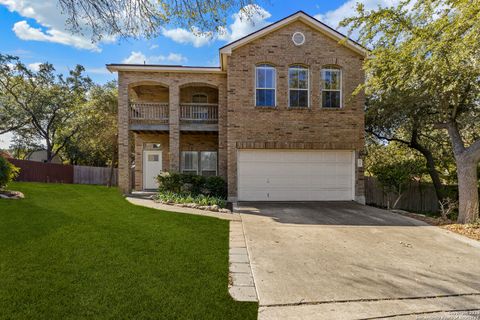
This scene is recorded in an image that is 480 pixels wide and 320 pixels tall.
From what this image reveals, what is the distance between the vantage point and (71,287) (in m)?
3.62

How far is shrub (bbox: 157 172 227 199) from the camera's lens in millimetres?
11664

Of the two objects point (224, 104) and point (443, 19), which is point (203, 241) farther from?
point (224, 104)

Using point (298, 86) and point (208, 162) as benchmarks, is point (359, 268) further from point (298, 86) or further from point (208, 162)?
point (208, 162)

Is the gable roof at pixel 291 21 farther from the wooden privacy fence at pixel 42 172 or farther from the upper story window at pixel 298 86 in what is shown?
the wooden privacy fence at pixel 42 172

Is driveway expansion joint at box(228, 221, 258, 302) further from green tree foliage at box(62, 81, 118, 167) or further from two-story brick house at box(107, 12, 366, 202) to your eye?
green tree foliage at box(62, 81, 118, 167)

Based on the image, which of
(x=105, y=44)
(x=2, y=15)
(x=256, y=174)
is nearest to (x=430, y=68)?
(x=256, y=174)

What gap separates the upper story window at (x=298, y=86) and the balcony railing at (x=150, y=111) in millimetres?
5851

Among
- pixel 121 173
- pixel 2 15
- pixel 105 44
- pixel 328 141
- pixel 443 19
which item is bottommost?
pixel 121 173

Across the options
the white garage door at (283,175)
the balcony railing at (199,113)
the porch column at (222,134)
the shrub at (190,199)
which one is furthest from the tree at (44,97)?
the white garage door at (283,175)

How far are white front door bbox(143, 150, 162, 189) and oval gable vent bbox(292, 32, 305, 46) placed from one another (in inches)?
339

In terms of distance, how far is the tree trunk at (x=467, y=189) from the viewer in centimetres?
850

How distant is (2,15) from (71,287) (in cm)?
532

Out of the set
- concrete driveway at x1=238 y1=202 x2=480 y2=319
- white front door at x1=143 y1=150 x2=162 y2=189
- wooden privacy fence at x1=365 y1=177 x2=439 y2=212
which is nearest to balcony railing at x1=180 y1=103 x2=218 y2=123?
white front door at x1=143 y1=150 x2=162 y2=189

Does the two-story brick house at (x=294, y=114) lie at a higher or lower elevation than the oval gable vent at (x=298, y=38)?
lower
